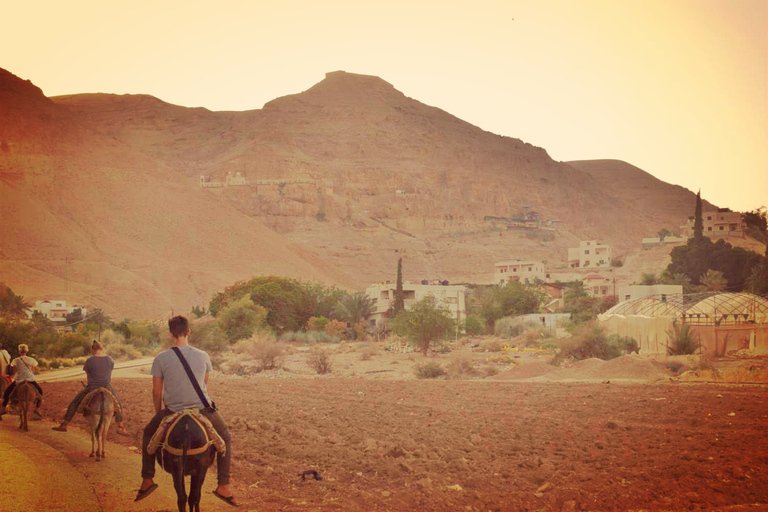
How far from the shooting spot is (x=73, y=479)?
1152cm

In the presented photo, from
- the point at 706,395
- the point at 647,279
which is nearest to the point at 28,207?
the point at 647,279

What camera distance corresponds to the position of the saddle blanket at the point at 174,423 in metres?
8.77

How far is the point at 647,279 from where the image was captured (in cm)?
7512

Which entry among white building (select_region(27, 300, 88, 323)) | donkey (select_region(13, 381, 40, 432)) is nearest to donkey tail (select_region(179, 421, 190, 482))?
donkey (select_region(13, 381, 40, 432))

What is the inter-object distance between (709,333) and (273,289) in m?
34.6

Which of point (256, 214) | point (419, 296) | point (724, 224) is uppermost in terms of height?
point (256, 214)

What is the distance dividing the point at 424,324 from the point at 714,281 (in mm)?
28708

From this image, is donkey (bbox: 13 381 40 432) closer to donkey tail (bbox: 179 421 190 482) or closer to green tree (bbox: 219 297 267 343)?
donkey tail (bbox: 179 421 190 482)

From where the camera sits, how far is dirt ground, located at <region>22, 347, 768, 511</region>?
36.5 feet

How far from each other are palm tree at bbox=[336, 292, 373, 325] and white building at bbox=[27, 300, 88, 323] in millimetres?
21387

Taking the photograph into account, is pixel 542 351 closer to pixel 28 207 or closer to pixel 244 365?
pixel 244 365

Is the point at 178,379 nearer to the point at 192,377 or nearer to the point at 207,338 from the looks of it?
the point at 192,377

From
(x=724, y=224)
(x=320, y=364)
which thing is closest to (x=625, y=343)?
(x=320, y=364)

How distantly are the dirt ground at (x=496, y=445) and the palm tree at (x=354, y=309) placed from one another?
37818 mm
